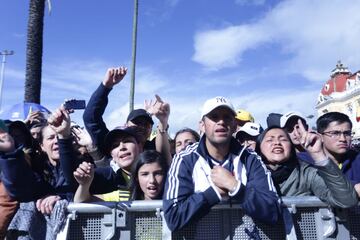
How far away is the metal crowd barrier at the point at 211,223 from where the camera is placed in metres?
2.58

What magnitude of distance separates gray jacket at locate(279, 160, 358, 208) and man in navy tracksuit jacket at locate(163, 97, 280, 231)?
1.06 feet

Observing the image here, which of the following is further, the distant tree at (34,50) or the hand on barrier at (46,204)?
the distant tree at (34,50)

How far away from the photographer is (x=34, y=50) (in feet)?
36.6

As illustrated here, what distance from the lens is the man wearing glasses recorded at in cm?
326

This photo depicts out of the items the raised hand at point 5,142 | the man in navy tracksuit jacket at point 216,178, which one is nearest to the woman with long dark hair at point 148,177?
the man in navy tracksuit jacket at point 216,178

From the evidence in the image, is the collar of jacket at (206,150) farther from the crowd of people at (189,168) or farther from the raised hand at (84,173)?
the raised hand at (84,173)

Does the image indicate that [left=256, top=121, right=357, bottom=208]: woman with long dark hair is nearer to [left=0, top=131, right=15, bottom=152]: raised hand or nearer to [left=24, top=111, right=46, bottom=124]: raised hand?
[left=0, top=131, right=15, bottom=152]: raised hand

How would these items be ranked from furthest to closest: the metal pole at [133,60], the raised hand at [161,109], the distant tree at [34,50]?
1. the metal pole at [133,60]
2. the distant tree at [34,50]
3. the raised hand at [161,109]

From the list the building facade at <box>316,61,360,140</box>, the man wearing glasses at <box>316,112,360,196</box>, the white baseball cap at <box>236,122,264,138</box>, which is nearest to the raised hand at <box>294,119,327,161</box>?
the man wearing glasses at <box>316,112,360,196</box>

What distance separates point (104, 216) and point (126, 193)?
34.8 inches

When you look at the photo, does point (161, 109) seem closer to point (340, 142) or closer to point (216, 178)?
point (216, 178)

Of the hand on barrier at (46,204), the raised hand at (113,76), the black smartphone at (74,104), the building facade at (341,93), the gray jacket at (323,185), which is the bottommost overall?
the hand on barrier at (46,204)

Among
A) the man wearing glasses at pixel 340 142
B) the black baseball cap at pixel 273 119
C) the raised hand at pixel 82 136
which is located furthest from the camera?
the black baseball cap at pixel 273 119

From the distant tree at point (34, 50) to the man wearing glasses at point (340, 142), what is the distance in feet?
27.8
